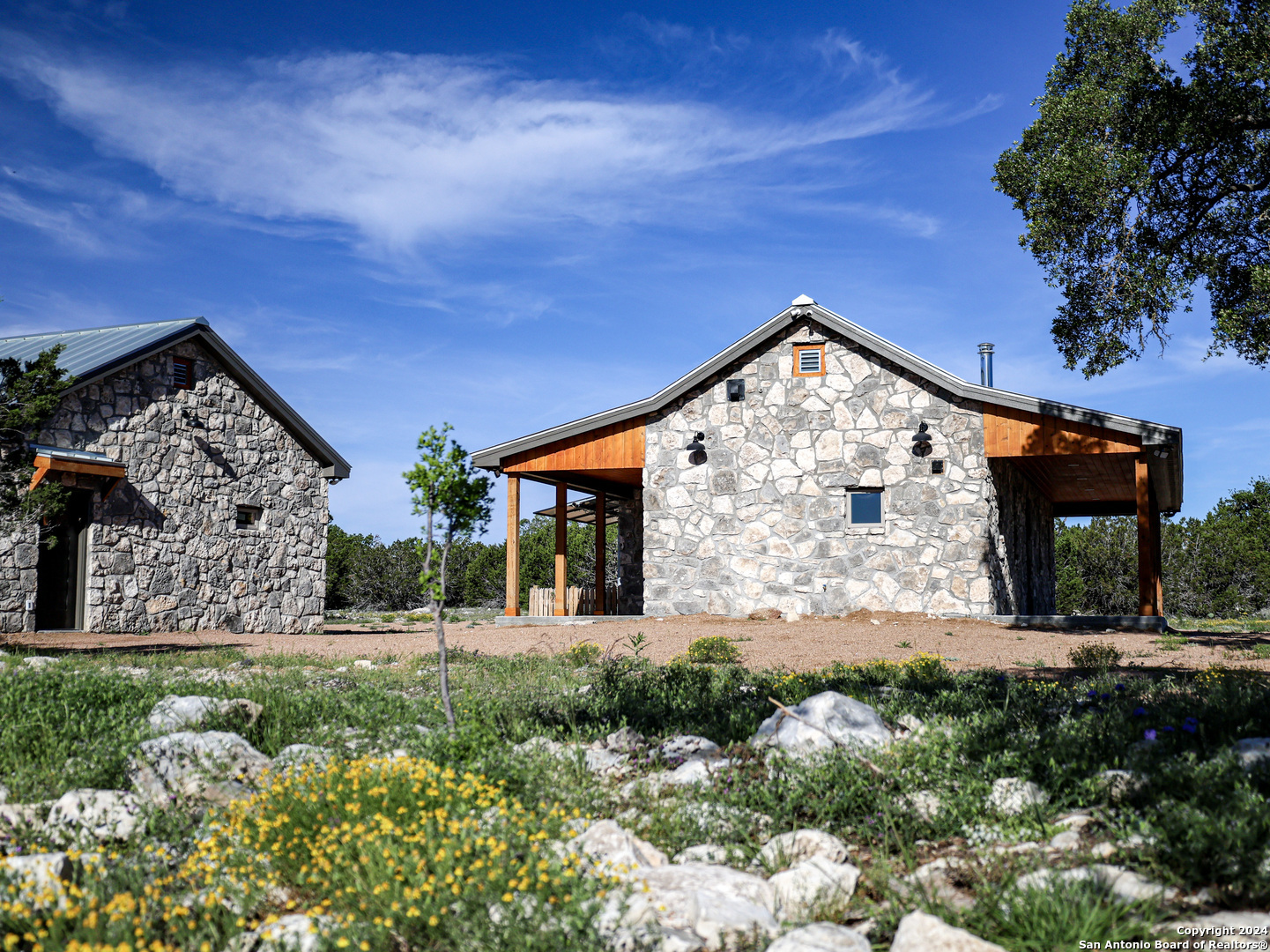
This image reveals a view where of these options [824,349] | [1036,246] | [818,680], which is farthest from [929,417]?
[818,680]

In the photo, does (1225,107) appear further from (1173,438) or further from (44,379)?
(44,379)

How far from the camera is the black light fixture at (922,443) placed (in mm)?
16875

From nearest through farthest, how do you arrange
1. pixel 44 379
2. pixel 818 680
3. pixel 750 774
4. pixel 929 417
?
pixel 750 774 → pixel 818 680 → pixel 44 379 → pixel 929 417

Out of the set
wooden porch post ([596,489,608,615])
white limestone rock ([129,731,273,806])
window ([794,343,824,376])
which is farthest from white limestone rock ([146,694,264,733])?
wooden porch post ([596,489,608,615])

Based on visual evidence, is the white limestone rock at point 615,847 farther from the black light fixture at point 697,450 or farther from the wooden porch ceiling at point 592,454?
the wooden porch ceiling at point 592,454

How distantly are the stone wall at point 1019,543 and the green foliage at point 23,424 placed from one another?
603 inches

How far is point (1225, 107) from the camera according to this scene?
1333cm

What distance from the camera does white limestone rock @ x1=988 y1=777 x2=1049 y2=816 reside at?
4035mm

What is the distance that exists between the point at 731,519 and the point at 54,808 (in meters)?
14.2

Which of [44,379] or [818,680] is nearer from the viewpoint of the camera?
[818,680]

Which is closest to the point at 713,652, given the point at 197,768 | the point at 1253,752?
the point at 197,768

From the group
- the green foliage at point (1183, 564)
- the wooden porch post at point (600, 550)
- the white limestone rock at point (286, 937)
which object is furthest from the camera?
the green foliage at point (1183, 564)

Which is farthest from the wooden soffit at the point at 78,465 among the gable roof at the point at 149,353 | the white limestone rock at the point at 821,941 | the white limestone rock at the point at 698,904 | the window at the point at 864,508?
the white limestone rock at the point at 821,941

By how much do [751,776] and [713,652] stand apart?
5.68m
